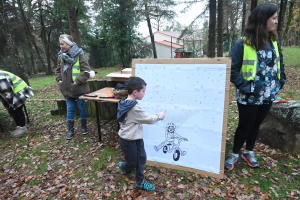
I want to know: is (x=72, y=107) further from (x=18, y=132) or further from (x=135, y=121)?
(x=135, y=121)

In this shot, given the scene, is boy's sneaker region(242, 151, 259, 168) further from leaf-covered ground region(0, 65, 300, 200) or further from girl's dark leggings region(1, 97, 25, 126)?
girl's dark leggings region(1, 97, 25, 126)

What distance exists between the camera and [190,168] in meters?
2.70

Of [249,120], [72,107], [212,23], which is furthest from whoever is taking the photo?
[212,23]

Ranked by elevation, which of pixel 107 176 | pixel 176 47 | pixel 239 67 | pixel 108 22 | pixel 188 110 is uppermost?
pixel 108 22

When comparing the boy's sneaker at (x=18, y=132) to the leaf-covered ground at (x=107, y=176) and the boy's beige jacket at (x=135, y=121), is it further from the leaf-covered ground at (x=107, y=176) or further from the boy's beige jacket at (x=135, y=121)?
the boy's beige jacket at (x=135, y=121)

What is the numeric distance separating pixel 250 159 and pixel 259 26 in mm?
1763

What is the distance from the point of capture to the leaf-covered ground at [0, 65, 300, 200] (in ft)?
8.10

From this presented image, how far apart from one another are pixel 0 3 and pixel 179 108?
345 inches

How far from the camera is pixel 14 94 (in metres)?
4.00

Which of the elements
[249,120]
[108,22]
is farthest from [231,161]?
[108,22]

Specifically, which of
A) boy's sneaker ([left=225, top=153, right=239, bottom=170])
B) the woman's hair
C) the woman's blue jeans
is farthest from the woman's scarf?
boy's sneaker ([left=225, top=153, right=239, bottom=170])

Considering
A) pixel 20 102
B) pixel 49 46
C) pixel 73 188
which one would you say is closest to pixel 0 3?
pixel 20 102

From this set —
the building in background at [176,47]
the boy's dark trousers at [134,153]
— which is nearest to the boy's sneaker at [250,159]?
the boy's dark trousers at [134,153]

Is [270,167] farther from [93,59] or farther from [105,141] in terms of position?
[93,59]
